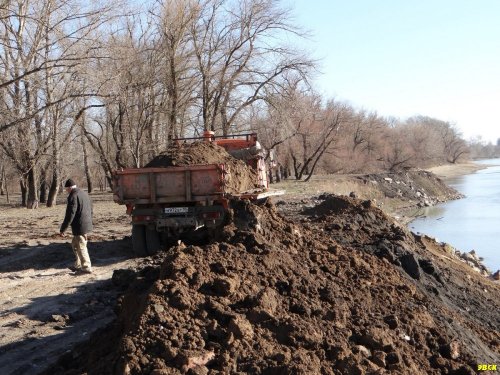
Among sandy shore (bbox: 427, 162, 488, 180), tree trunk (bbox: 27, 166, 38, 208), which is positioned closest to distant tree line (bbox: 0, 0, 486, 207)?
tree trunk (bbox: 27, 166, 38, 208)

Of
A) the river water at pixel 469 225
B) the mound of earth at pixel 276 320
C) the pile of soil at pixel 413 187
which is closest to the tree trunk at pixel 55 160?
the river water at pixel 469 225

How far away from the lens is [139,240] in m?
10.6

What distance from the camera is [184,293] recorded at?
5004 millimetres

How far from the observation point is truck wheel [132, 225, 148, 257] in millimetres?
10539

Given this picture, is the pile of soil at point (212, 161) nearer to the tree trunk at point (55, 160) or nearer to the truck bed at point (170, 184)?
the truck bed at point (170, 184)

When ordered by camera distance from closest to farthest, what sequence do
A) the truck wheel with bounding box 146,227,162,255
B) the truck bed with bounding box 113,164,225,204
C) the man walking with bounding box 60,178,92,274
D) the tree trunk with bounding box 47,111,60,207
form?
the man walking with bounding box 60,178,92,274 < the truck bed with bounding box 113,164,225,204 < the truck wheel with bounding box 146,227,162,255 < the tree trunk with bounding box 47,111,60,207

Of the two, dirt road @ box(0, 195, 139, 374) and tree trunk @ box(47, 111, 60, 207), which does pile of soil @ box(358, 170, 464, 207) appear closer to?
tree trunk @ box(47, 111, 60, 207)

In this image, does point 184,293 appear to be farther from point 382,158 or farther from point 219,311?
point 382,158

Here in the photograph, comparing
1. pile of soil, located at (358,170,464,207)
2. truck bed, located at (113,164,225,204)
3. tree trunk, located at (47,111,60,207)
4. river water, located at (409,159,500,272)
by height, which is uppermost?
tree trunk, located at (47,111,60,207)

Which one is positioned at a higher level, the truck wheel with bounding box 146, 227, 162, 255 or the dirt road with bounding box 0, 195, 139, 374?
the truck wheel with bounding box 146, 227, 162, 255

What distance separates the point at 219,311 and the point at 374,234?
694 centimetres

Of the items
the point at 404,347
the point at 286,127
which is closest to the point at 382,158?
the point at 286,127

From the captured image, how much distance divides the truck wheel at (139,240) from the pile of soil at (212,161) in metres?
1.31

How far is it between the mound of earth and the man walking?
3.08 meters
